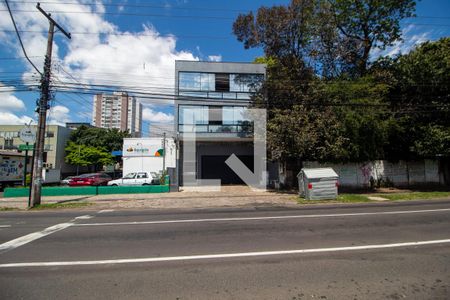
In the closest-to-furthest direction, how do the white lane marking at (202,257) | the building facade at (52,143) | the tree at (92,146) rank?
the white lane marking at (202,257) → the tree at (92,146) → the building facade at (52,143)

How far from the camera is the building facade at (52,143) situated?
38.4 metres

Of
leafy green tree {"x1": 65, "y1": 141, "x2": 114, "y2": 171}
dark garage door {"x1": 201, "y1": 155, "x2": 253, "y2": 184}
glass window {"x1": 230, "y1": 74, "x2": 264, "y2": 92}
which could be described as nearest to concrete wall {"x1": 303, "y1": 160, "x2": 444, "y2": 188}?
dark garage door {"x1": 201, "y1": 155, "x2": 253, "y2": 184}

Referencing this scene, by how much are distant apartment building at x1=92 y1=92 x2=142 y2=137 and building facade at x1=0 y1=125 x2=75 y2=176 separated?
5653 millimetres

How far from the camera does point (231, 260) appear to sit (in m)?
4.84

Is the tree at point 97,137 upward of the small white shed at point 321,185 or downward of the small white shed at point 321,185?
upward

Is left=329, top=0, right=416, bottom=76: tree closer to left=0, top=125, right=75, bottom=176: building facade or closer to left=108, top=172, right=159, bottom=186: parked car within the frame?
left=108, top=172, right=159, bottom=186: parked car

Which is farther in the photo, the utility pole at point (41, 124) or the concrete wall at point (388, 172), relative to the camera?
the concrete wall at point (388, 172)

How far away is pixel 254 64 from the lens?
24812 millimetres

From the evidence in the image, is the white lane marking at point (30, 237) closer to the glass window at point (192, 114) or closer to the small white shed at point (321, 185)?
the small white shed at point (321, 185)

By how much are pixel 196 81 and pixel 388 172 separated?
1802 centimetres

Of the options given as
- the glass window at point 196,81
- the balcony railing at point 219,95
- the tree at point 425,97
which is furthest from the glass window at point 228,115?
the tree at point 425,97

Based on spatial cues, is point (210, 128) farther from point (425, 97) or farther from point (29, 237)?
point (29, 237)

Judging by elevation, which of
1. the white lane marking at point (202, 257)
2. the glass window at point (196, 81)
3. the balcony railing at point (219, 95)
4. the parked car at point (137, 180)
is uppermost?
the glass window at point (196, 81)

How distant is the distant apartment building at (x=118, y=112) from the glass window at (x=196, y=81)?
5428mm
